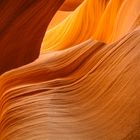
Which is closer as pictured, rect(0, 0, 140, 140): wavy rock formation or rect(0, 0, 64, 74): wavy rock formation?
rect(0, 0, 140, 140): wavy rock formation

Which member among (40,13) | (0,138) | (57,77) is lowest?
(0,138)

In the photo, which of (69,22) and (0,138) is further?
(69,22)

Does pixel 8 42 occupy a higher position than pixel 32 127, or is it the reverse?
pixel 8 42

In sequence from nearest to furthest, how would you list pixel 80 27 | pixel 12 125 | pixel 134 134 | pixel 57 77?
pixel 134 134, pixel 12 125, pixel 57 77, pixel 80 27

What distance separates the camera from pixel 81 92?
697mm

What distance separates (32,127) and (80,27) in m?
0.42

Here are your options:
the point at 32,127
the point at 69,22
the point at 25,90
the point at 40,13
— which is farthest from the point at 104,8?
the point at 32,127

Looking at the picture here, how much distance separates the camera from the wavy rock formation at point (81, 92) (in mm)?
586

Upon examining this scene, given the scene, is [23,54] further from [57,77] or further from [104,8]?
[104,8]

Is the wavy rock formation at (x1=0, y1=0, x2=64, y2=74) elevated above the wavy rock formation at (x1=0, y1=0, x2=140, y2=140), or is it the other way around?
the wavy rock formation at (x1=0, y1=0, x2=64, y2=74)

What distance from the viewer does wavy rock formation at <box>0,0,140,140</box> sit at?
0.59 m

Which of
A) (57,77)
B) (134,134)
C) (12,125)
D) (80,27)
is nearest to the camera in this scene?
(134,134)

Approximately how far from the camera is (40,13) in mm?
771

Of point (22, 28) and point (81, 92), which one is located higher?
point (22, 28)
